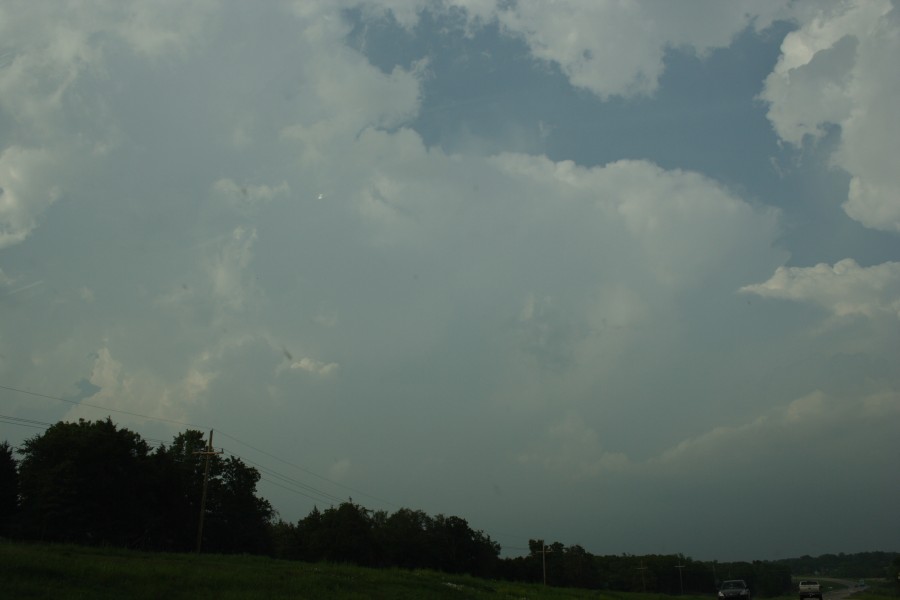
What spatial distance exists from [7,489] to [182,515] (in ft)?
53.9

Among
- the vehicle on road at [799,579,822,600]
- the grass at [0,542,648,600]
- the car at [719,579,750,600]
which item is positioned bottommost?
the vehicle on road at [799,579,822,600]

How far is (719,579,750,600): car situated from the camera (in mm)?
43875

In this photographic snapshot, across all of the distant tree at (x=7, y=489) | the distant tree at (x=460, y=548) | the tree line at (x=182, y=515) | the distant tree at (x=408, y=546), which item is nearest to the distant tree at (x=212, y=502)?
the tree line at (x=182, y=515)

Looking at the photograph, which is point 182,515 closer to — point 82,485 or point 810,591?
point 82,485

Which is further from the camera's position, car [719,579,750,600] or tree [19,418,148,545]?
tree [19,418,148,545]

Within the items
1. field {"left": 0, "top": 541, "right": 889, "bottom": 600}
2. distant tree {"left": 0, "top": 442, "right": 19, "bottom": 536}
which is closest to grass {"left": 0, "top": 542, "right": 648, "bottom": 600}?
field {"left": 0, "top": 541, "right": 889, "bottom": 600}

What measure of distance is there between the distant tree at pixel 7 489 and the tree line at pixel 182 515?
88 mm

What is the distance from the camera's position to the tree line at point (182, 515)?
6119cm

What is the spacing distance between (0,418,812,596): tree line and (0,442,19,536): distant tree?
0.09 m

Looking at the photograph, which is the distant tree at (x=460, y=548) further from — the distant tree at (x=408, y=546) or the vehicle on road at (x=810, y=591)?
the vehicle on road at (x=810, y=591)

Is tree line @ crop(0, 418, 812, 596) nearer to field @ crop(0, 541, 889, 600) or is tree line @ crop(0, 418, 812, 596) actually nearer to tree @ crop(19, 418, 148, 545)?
tree @ crop(19, 418, 148, 545)

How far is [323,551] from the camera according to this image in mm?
90125

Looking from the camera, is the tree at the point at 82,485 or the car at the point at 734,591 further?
the tree at the point at 82,485

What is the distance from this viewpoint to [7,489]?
6556 cm
